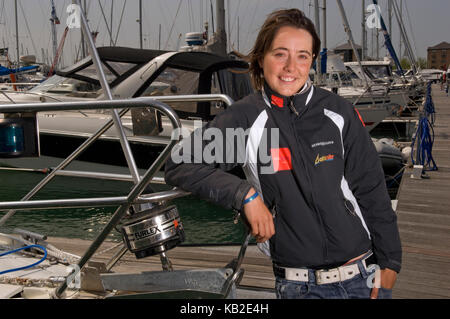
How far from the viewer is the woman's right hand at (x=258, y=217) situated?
1.47 metres

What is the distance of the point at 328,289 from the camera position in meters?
1.54

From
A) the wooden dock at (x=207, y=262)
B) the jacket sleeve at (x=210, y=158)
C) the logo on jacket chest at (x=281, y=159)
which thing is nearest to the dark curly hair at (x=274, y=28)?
the jacket sleeve at (x=210, y=158)

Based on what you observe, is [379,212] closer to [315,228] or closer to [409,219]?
[315,228]

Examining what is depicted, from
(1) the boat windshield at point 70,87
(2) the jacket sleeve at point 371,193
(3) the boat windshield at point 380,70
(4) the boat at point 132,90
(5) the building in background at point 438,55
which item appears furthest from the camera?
(5) the building in background at point 438,55

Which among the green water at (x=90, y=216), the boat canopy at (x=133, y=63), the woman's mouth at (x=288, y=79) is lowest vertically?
the green water at (x=90, y=216)

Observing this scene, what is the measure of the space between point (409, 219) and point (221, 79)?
11.2 feet

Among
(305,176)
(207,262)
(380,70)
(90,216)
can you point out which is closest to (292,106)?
(305,176)

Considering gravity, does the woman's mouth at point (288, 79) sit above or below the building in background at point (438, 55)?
below

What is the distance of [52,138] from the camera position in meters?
7.70

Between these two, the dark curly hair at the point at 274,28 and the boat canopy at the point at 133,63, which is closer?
the dark curly hair at the point at 274,28

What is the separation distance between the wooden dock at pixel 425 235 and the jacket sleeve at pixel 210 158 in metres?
2.21

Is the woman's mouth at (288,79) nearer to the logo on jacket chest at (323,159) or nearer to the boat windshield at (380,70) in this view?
the logo on jacket chest at (323,159)

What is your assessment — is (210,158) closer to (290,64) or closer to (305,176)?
(305,176)

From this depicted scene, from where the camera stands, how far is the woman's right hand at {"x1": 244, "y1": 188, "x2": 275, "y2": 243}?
1469mm
